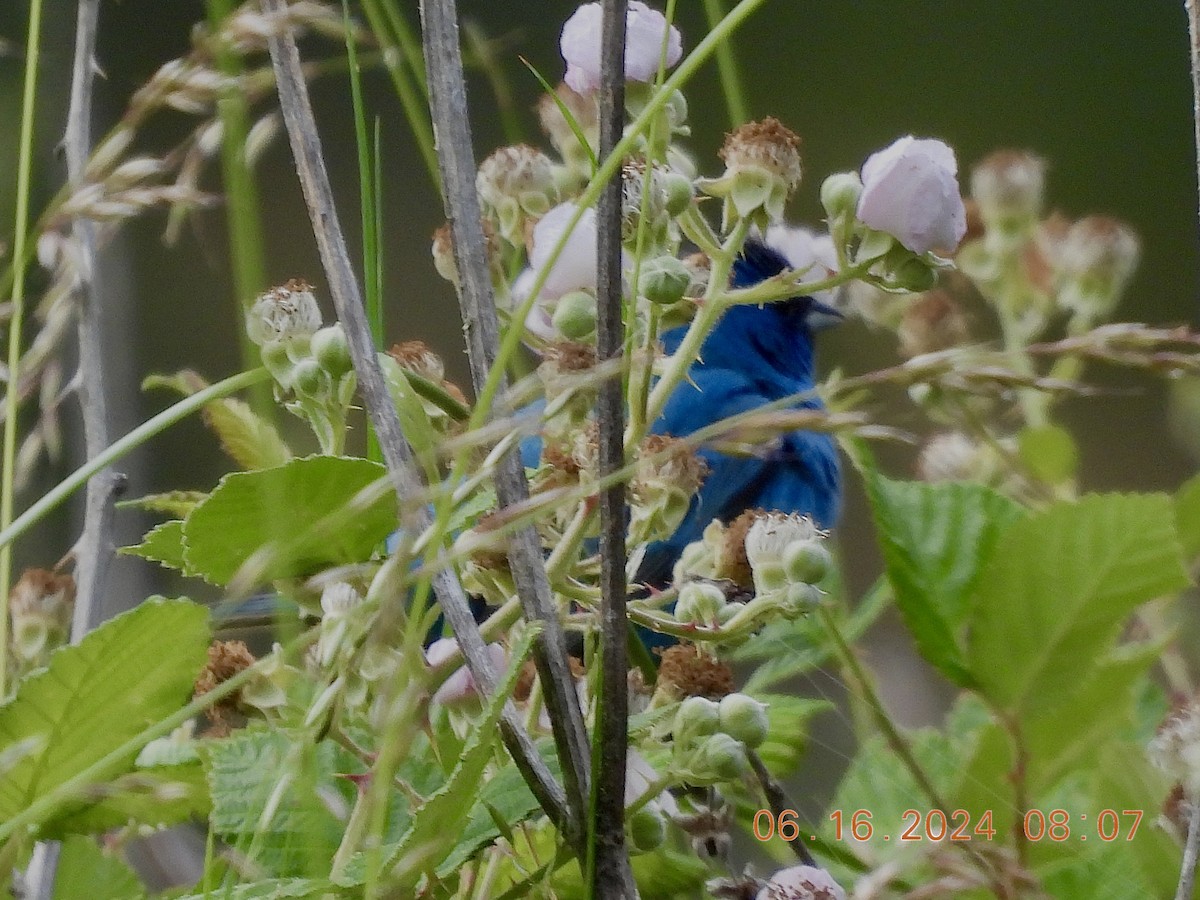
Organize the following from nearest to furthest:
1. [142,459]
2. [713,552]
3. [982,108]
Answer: [713,552] → [142,459] → [982,108]

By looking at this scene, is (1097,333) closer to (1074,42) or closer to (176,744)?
(176,744)

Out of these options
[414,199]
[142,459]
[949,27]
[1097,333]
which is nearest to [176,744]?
[1097,333]

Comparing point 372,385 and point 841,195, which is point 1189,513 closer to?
point 841,195

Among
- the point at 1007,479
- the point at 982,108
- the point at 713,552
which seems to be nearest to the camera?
the point at 713,552

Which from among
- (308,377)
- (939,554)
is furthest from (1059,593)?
(308,377)

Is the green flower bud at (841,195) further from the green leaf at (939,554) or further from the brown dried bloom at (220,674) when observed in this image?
the brown dried bloom at (220,674)
